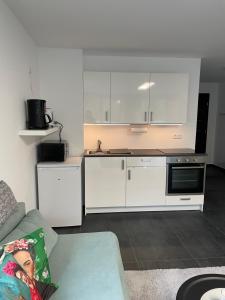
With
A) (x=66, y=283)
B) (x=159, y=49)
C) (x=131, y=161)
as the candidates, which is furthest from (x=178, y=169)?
(x=66, y=283)

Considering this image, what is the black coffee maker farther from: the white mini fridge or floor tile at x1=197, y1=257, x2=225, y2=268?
floor tile at x1=197, y1=257, x2=225, y2=268

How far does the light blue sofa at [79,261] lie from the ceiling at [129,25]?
6.09 ft

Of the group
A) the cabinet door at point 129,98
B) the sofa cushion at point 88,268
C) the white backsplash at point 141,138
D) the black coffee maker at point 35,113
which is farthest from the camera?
the white backsplash at point 141,138

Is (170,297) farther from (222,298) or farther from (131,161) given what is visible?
(131,161)

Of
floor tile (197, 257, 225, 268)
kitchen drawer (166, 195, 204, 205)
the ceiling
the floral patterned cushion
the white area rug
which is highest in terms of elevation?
the ceiling

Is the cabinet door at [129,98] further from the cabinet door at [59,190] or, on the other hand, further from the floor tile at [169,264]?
the floor tile at [169,264]

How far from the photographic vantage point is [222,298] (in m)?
1.39

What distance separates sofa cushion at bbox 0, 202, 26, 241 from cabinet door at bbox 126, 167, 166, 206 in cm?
202

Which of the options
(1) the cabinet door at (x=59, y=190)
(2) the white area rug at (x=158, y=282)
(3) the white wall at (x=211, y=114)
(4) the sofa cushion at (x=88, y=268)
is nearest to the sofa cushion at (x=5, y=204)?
(4) the sofa cushion at (x=88, y=268)

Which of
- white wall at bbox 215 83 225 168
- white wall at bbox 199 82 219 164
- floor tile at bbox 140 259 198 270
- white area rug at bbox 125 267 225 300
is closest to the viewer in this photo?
white area rug at bbox 125 267 225 300

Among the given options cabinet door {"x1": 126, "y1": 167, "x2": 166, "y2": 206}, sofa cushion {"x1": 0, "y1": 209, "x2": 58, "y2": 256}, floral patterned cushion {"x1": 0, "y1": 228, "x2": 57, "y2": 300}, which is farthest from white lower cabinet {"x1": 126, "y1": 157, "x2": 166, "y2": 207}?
floral patterned cushion {"x1": 0, "y1": 228, "x2": 57, "y2": 300}

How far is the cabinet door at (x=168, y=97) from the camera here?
3785mm

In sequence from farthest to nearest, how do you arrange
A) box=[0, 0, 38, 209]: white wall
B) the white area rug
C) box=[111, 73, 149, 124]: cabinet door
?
box=[111, 73, 149, 124]: cabinet door < box=[0, 0, 38, 209]: white wall < the white area rug

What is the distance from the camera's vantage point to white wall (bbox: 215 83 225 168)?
6477mm
